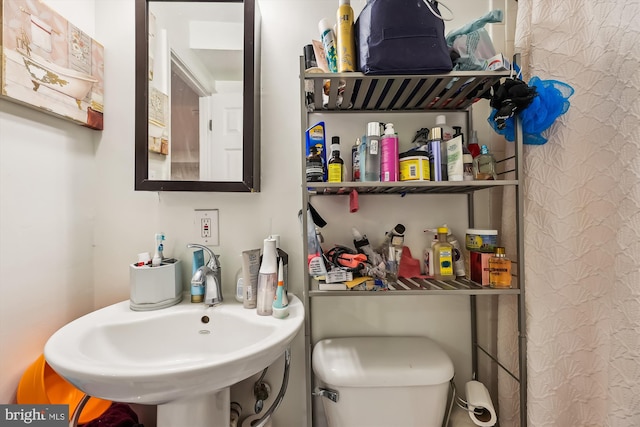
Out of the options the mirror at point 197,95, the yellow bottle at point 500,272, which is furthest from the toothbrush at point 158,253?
the yellow bottle at point 500,272

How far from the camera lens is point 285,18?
97cm

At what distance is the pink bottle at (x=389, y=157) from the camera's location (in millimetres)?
750

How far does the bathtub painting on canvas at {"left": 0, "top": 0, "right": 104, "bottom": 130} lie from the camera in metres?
0.70

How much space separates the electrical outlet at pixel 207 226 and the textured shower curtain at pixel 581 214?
3.47 ft

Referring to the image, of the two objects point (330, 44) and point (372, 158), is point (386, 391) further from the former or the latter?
point (330, 44)

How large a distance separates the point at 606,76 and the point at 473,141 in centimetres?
35

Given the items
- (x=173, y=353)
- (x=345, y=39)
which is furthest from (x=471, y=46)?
(x=173, y=353)

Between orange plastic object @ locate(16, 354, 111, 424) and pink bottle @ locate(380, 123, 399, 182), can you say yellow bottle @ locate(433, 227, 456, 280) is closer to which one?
pink bottle @ locate(380, 123, 399, 182)

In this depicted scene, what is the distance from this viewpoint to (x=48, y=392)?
794 millimetres

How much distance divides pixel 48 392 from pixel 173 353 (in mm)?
392

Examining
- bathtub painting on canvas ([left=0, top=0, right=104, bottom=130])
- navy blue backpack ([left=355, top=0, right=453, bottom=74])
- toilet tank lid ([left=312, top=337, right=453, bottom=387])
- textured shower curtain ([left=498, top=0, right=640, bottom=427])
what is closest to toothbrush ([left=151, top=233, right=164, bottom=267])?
bathtub painting on canvas ([left=0, top=0, right=104, bottom=130])

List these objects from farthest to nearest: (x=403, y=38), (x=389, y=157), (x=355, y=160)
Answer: (x=355, y=160) → (x=389, y=157) → (x=403, y=38)

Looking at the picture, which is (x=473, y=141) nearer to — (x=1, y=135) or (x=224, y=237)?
(x=224, y=237)

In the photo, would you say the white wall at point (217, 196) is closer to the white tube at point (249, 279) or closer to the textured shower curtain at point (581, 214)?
the white tube at point (249, 279)
